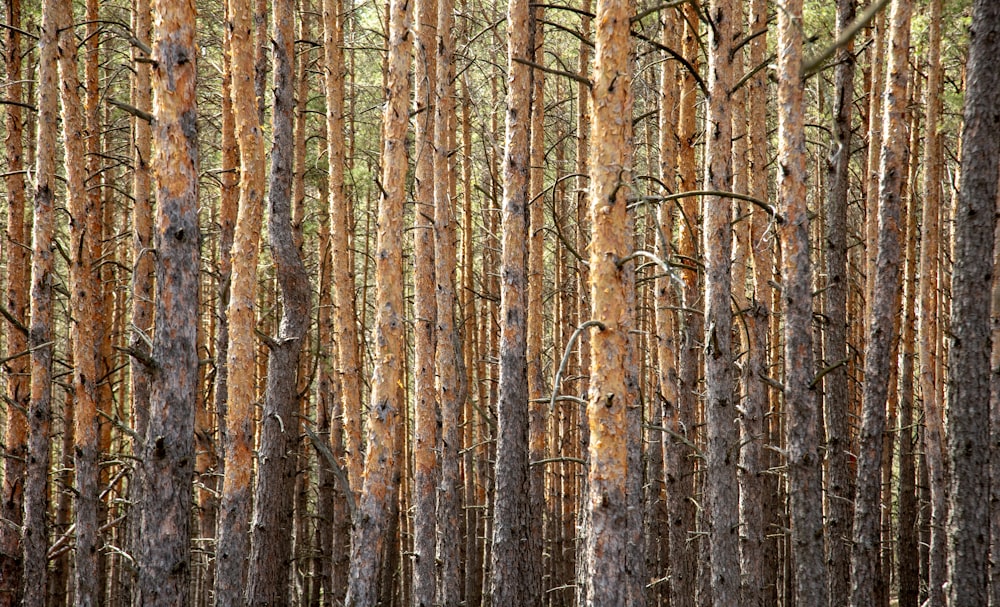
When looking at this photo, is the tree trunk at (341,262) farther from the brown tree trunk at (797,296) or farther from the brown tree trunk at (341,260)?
the brown tree trunk at (797,296)

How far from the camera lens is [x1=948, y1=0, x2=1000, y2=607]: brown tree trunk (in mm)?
6453

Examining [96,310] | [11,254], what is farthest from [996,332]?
[11,254]

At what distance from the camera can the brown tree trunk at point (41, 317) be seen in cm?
832

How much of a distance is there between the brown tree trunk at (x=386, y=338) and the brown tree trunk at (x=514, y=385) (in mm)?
1589

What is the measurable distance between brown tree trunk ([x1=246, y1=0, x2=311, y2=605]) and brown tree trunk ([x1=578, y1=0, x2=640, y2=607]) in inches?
180

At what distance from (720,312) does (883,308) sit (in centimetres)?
216

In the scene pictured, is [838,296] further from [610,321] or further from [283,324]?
[283,324]

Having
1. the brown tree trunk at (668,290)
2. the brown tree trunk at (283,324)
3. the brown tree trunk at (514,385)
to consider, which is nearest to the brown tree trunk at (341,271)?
→ the brown tree trunk at (283,324)

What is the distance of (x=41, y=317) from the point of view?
8516mm

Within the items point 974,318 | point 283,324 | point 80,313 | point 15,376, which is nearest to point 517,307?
point 283,324

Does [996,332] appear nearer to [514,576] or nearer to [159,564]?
[514,576]

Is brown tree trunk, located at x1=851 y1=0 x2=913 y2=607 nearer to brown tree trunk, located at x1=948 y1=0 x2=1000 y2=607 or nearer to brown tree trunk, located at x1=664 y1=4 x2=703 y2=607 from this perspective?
brown tree trunk, located at x1=948 y1=0 x2=1000 y2=607

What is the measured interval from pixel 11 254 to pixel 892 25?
9.39 meters

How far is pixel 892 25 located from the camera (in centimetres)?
768
